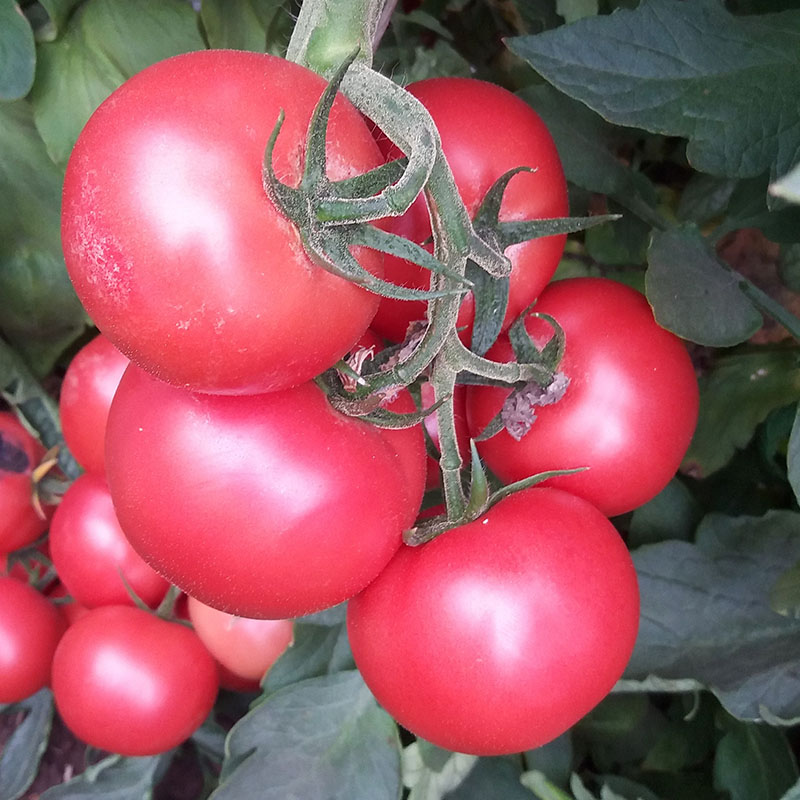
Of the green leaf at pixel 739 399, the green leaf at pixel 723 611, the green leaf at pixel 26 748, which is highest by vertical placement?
the green leaf at pixel 739 399

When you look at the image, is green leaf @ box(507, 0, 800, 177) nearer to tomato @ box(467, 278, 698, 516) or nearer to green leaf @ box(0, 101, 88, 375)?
tomato @ box(467, 278, 698, 516)

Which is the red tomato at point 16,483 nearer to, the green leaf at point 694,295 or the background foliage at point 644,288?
the background foliage at point 644,288

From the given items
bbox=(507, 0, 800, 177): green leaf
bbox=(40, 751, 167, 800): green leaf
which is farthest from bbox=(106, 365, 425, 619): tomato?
bbox=(40, 751, 167, 800): green leaf

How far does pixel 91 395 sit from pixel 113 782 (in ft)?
1.42

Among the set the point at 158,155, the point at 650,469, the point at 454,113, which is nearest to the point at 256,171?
the point at 158,155

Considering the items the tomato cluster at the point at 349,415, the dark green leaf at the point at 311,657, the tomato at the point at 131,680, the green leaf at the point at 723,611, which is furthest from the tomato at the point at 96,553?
the green leaf at the point at 723,611

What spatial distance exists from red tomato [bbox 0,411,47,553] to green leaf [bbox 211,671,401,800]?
33 centimetres

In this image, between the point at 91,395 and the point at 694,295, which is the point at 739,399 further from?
the point at 91,395

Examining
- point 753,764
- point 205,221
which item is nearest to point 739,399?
point 753,764

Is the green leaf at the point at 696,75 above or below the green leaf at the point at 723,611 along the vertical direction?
above

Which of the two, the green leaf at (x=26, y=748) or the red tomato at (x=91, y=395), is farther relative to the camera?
the green leaf at (x=26, y=748)

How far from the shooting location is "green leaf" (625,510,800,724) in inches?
21.4

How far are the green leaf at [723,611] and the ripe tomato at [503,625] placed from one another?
175 millimetres

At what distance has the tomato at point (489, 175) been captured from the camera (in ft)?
1.23
